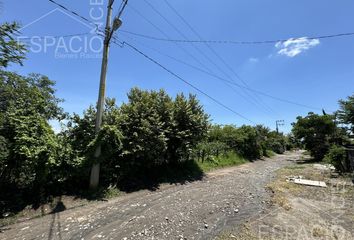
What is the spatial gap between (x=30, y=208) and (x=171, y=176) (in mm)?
6368

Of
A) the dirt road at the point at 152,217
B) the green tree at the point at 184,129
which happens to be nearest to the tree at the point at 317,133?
the green tree at the point at 184,129

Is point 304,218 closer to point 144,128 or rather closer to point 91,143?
point 144,128

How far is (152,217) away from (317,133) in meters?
23.6

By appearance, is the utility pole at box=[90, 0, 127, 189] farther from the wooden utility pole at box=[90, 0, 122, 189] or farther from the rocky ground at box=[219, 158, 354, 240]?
the rocky ground at box=[219, 158, 354, 240]

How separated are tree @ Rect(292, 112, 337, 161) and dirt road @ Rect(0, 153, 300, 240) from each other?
18.7m

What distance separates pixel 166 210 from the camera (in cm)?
639

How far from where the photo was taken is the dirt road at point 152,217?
486cm

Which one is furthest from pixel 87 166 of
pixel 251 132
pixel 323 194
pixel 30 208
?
pixel 251 132

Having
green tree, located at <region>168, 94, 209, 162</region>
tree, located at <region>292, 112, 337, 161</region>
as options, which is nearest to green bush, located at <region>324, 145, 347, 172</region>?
green tree, located at <region>168, 94, 209, 162</region>

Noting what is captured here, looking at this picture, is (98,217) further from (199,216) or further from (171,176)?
(171,176)

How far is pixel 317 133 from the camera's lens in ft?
76.5

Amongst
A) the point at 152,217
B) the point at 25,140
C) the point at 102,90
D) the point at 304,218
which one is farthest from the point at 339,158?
the point at 25,140

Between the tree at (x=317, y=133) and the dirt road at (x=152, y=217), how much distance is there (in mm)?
18652

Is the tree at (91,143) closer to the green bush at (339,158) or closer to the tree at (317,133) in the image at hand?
the green bush at (339,158)
